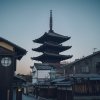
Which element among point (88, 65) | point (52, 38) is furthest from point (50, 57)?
point (88, 65)

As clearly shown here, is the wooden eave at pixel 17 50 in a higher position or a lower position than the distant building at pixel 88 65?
higher

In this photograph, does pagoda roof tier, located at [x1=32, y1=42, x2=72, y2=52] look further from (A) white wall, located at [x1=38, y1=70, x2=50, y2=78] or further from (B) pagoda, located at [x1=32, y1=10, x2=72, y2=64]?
(A) white wall, located at [x1=38, y1=70, x2=50, y2=78]

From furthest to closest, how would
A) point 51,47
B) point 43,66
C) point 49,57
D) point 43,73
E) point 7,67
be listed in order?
point 51,47 → point 49,57 → point 43,66 → point 43,73 → point 7,67

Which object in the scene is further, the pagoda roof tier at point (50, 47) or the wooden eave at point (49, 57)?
the pagoda roof tier at point (50, 47)

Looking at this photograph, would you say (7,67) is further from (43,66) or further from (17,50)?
(43,66)

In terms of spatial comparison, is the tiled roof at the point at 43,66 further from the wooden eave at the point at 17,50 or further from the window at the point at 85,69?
the wooden eave at the point at 17,50

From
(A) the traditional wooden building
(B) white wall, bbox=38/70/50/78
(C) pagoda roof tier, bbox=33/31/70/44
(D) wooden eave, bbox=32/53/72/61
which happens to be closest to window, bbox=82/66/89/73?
(B) white wall, bbox=38/70/50/78

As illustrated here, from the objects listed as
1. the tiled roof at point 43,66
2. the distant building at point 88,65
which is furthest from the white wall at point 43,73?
the distant building at point 88,65

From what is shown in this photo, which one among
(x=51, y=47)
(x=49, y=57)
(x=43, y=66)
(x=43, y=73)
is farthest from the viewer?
(x=51, y=47)

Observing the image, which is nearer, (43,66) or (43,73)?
(43,73)

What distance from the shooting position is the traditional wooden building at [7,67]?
22672 millimetres

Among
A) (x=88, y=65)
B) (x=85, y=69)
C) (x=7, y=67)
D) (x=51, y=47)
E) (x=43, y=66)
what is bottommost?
(x=85, y=69)

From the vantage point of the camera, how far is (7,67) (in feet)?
76.6

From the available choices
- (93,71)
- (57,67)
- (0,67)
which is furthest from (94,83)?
(57,67)
